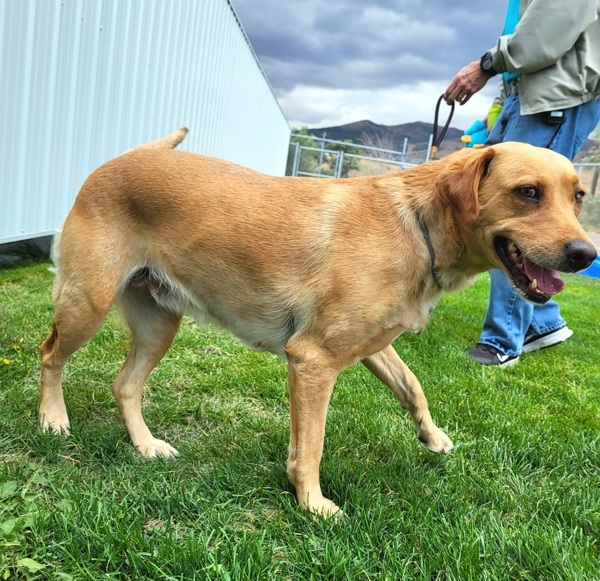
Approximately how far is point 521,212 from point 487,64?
6.56ft

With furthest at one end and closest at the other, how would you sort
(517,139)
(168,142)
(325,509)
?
(517,139), (168,142), (325,509)

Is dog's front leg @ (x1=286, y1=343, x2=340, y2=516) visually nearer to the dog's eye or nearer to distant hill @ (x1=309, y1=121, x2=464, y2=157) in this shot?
the dog's eye

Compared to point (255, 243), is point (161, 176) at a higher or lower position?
higher

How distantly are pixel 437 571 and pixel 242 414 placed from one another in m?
1.57

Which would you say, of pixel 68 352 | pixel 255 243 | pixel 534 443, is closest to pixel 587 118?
pixel 534 443

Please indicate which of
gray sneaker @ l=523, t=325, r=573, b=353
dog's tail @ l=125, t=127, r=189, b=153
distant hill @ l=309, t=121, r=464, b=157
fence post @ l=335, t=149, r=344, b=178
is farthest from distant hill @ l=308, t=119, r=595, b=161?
dog's tail @ l=125, t=127, r=189, b=153

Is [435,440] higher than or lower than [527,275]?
lower

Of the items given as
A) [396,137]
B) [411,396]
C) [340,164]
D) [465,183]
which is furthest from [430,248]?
[396,137]

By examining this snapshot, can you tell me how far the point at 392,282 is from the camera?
7.29ft

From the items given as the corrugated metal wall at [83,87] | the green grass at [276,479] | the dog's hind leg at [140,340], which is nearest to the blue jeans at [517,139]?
the green grass at [276,479]

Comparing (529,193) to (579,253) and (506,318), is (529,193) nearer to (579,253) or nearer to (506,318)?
(579,253)

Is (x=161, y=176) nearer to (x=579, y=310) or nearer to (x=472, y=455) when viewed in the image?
(x=472, y=455)

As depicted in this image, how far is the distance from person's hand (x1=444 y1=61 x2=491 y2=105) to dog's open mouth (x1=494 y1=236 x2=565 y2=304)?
6.32ft

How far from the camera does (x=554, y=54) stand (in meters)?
3.45
